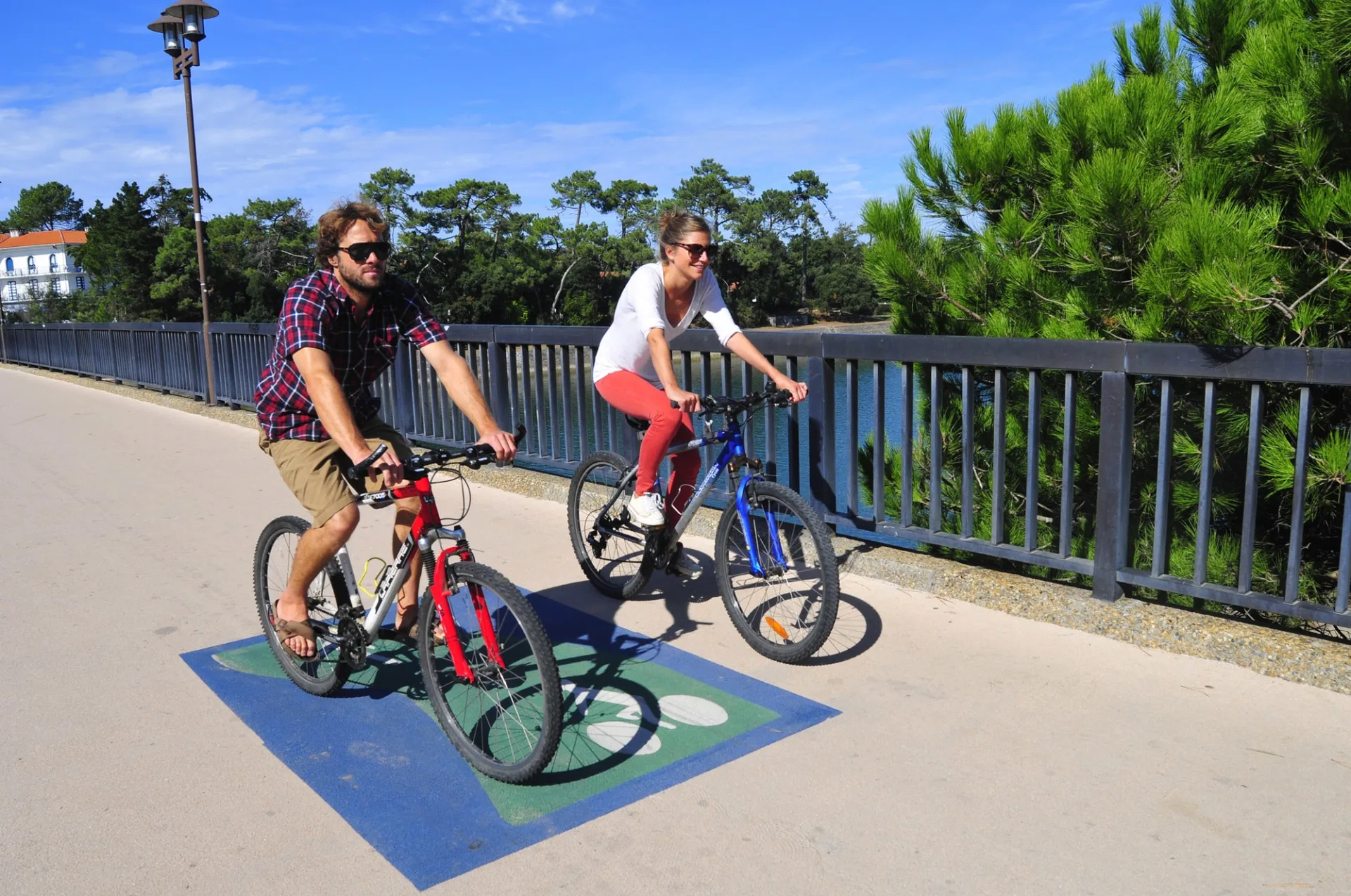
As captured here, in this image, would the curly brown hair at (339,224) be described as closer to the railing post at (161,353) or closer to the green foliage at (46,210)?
the railing post at (161,353)

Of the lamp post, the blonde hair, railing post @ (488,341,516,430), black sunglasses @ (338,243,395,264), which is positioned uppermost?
the lamp post

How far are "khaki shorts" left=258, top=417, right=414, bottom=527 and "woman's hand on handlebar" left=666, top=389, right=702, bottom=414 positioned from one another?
1054 millimetres

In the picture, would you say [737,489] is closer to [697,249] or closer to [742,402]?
[742,402]

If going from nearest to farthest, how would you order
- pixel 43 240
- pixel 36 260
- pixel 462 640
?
pixel 462 640, pixel 43 240, pixel 36 260

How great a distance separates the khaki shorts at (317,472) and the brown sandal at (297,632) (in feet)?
1.40

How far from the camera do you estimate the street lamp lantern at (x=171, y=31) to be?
45.7 ft

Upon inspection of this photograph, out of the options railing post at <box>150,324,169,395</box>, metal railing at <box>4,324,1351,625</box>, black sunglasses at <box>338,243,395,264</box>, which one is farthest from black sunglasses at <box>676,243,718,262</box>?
railing post at <box>150,324,169,395</box>

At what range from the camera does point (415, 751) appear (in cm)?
346

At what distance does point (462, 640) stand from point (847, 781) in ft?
4.29

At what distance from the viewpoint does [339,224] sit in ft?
11.8

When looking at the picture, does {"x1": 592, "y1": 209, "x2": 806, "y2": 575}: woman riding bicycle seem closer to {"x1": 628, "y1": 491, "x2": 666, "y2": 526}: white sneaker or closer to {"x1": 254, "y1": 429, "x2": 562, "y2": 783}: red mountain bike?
{"x1": 628, "y1": 491, "x2": 666, "y2": 526}: white sneaker

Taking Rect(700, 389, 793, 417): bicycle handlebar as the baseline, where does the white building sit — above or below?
above

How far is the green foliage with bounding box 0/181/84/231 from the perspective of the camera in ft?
577

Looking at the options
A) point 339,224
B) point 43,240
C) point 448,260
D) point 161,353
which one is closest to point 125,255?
point 448,260
